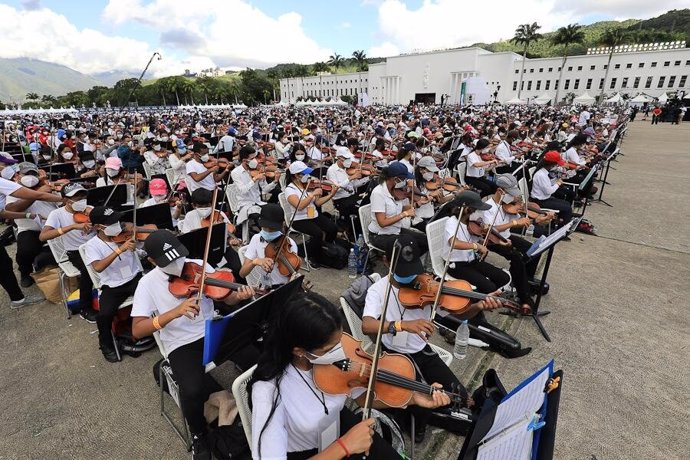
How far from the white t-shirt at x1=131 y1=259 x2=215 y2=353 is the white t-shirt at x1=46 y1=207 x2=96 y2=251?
2.58 metres

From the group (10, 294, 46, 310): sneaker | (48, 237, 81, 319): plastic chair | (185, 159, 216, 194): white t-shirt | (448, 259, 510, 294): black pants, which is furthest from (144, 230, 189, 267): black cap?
(185, 159, 216, 194): white t-shirt

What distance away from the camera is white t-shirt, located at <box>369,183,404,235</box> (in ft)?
15.9

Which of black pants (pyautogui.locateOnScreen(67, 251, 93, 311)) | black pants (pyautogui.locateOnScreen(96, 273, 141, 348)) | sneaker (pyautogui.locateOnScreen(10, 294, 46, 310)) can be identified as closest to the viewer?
black pants (pyautogui.locateOnScreen(96, 273, 141, 348))

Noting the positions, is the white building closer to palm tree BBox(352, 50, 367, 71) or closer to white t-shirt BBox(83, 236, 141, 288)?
palm tree BBox(352, 50, 367, 71)

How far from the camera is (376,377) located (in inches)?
85.1

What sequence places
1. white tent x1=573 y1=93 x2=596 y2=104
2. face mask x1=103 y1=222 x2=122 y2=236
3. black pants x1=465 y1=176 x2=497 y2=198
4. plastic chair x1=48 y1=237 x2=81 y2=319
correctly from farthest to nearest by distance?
white tent x1=573 y1=93 x2=596 y2=104, black pants x1=465 y1=176 x2=497 y2=198, plastic chair x1=48 y1=237 x2=81 y2=319, face mask x1=103 y1=222 x2=122 y2=236

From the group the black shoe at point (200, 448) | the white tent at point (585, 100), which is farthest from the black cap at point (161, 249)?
the white tent at point (585, 100)

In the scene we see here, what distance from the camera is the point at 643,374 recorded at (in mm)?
3420

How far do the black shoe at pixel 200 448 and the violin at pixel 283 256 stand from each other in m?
1.71

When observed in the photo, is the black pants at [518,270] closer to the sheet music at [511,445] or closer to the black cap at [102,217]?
the sheet music at [511,445]

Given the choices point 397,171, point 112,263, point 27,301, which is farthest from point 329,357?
point 27,301

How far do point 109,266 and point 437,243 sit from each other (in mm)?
3787

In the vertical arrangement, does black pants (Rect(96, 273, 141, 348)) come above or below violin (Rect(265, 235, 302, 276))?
below

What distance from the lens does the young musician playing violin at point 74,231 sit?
419 centimetres
